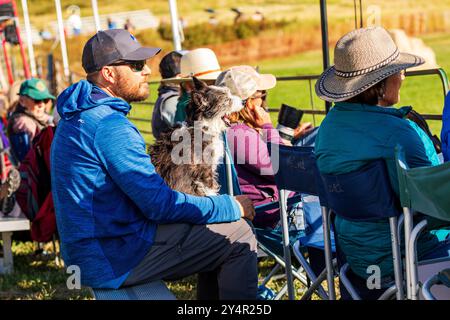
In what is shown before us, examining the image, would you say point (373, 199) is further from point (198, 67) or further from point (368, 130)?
point (198, 67)

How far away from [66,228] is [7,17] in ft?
42.5

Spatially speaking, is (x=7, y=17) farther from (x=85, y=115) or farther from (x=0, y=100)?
(x=85, y=115)

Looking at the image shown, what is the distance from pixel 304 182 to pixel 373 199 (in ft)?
2.20

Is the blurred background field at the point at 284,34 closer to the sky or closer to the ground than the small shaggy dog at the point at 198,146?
closer to the ground

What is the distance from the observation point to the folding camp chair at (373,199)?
9.64 ft

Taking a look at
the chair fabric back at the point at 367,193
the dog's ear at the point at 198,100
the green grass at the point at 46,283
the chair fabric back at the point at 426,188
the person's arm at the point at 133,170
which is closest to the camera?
the chair fabric back at the point at 426,188

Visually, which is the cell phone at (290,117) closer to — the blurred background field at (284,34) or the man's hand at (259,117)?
the man's hand at (259,117)

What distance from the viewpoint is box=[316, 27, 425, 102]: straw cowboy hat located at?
320 cm

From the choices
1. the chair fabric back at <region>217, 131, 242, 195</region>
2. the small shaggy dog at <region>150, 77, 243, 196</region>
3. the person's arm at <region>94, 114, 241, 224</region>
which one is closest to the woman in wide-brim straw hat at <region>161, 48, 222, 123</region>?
the small shaggy dog at <region>150, 77, 243, 196</region>

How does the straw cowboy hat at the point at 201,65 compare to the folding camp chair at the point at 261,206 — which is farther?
the straw cowboy hat at the point at 201,65

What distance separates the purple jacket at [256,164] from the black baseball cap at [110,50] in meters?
1.04

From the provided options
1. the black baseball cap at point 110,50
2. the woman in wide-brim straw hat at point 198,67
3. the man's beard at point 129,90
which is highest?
the black baseball cap at point 110,50

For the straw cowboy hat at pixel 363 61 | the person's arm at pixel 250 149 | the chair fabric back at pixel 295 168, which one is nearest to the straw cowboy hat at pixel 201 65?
the person's arm at pixel 250 149
